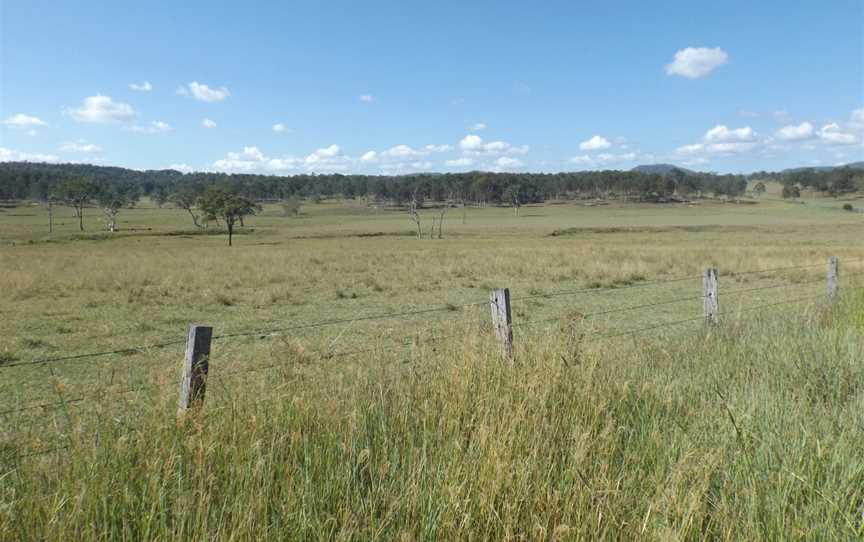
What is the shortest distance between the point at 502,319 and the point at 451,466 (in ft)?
9.17

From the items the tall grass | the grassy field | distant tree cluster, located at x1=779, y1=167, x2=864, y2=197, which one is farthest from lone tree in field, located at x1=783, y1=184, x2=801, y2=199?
the tall grass

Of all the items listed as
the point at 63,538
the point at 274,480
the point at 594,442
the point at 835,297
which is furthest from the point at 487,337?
the point at 835,297

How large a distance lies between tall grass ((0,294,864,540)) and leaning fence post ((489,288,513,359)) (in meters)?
1.07

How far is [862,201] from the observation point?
151 metres

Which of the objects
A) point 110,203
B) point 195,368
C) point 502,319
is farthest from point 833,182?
point 195,368

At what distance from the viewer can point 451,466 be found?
3.03 metres

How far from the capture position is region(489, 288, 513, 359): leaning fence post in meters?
5.56

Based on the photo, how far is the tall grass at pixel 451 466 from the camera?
8.86 ft

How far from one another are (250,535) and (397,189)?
181702mm

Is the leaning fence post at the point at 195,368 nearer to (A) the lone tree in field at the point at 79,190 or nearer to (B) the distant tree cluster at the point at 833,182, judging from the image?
(A) the lone tree in field at the point at 79,190

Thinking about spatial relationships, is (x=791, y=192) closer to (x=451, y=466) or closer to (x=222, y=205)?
(x=222, y=205)

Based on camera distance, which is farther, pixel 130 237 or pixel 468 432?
pixel 130 237

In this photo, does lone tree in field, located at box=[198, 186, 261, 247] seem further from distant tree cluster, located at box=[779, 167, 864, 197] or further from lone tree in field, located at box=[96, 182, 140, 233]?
distant tree cluster, located at box=[779, 167, 864, 197]

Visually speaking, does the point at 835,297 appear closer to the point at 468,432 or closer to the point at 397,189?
the point at 468,432
